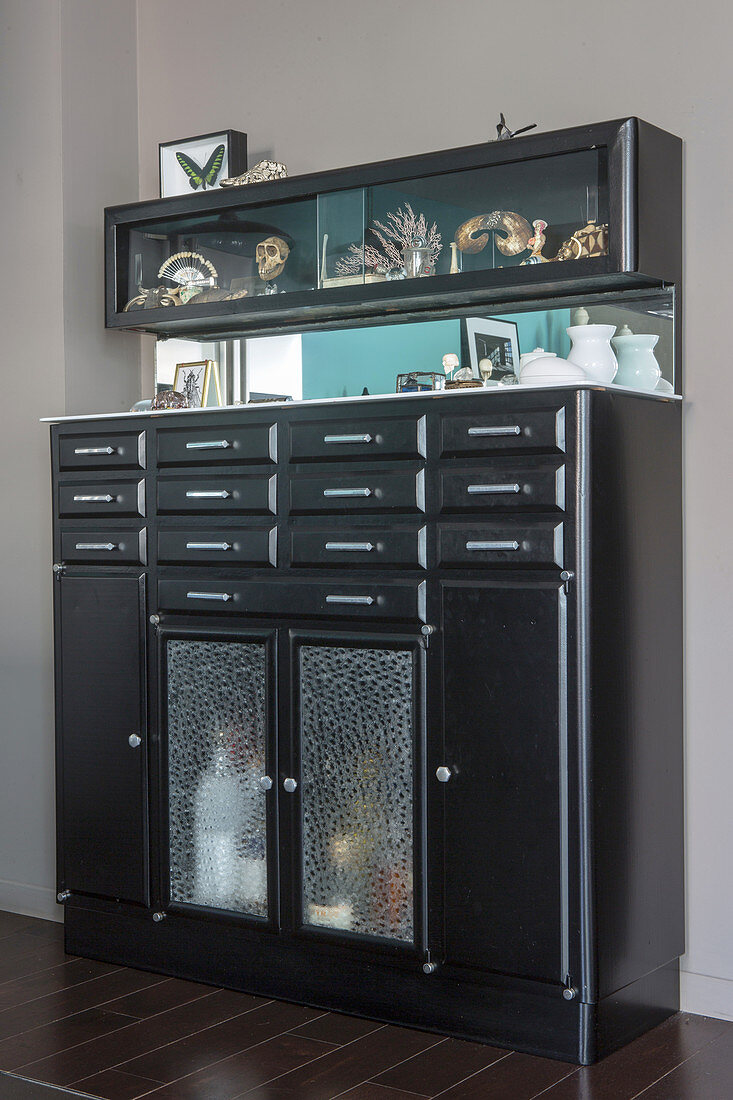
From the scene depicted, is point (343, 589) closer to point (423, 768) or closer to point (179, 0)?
point (423, 768)

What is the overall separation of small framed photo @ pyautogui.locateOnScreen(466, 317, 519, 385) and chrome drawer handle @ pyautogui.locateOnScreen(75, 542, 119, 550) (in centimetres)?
105

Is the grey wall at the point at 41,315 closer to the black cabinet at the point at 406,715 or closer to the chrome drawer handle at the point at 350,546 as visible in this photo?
the black cabinet at the point at 406,715

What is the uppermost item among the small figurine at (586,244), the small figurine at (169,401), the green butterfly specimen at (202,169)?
the green butterfly specimen at (202,169)

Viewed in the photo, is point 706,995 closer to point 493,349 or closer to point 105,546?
point 493,349

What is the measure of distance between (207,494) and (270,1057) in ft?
4.36

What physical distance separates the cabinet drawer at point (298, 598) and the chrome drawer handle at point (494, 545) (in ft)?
0.51

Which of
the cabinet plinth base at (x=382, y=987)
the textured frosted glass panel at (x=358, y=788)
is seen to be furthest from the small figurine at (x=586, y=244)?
the cabinet plinth base at (x=382, y=987)

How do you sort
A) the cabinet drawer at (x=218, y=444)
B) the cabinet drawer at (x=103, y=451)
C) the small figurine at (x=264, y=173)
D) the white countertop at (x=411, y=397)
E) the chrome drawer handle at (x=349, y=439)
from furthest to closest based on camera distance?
the small figurine at (x=264, y=173) → the cabinet drawer at (x=103, y=451) → the cabinet drawer at (x=218, y=444) → the chrome drawer handle at (x=349, y=439) → the white countertop at (x=411, y=397)

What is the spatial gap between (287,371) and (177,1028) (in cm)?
176

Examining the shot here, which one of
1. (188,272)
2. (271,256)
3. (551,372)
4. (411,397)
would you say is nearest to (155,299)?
(188,272)

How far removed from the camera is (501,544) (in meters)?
2.74

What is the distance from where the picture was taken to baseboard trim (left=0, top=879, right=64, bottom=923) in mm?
3832

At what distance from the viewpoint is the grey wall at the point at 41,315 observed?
382 centimetres

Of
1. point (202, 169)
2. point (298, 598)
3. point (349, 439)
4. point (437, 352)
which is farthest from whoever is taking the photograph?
point (202, 169)
